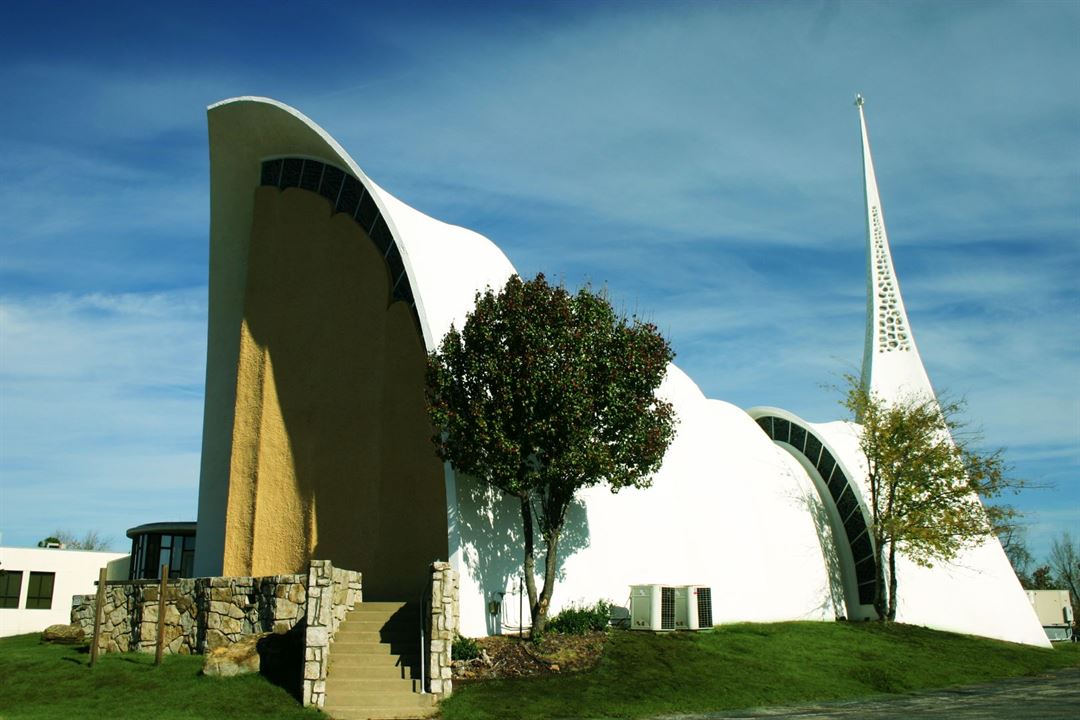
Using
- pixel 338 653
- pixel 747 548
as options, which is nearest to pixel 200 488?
pixel 338 653

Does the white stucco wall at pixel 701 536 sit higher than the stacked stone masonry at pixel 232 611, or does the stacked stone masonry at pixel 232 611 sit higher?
the white stucco wall at pixel 701 536

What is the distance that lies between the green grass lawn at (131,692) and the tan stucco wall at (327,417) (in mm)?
5452

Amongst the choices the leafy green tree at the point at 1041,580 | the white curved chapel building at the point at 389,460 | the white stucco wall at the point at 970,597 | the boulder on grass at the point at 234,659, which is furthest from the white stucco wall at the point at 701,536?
the leafy green tree at the point at 1041,580

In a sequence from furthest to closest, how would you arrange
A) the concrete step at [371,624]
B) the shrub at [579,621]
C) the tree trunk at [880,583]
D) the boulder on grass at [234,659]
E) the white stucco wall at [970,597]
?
the white stucco wall at [970,597], the tree trunk at [880,583], the shrub at [579,621], the concrete step at [371,624], the boulder on grass at [234,659]

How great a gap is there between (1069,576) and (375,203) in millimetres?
67051

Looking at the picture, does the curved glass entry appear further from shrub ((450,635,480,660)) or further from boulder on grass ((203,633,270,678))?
boulder on grass ((203,633,270,678))

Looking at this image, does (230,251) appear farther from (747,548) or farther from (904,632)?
(904,632)

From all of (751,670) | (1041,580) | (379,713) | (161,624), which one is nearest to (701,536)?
(751,670)

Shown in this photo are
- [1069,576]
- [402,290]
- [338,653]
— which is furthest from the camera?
[1069,576]

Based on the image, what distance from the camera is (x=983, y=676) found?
1848cm

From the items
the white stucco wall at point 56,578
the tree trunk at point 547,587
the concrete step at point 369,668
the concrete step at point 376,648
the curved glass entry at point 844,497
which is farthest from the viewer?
the white stucco wall at point 56,578

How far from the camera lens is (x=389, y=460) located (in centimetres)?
2142

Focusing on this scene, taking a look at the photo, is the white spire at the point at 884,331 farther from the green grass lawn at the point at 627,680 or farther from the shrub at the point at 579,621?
the shrub at the point at 579,621

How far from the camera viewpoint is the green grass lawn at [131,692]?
13.2 meters
